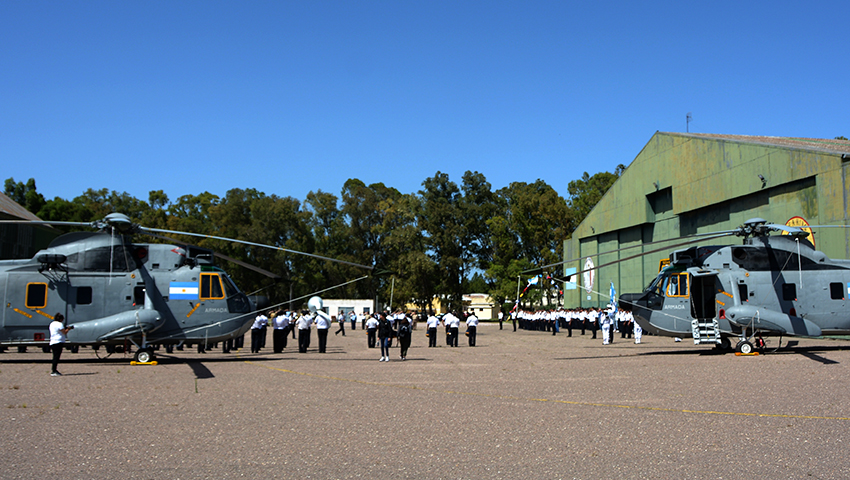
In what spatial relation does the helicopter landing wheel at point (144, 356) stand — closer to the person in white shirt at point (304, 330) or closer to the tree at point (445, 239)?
the person in white shirt at point (304, 330)

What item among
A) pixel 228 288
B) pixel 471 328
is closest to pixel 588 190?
pixel 471 328

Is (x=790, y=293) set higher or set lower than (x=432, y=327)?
higher

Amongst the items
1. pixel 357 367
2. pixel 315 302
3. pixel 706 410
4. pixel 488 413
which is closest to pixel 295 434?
pixel 488 413

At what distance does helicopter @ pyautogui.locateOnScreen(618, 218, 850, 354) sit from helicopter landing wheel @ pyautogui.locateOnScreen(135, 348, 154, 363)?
14.7m

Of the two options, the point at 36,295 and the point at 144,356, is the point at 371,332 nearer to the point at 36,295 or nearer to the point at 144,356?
the point at 144,356

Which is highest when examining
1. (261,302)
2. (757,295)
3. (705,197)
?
(705,197)

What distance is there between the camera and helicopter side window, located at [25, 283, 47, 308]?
16.6 m

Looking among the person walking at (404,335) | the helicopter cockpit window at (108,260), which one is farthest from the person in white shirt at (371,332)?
the helicopter cockpit window at (108,260)

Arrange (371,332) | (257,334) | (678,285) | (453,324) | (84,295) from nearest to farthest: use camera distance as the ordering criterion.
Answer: (84,295) < (678,285) < (257,334) < (453,324) < (371,332)

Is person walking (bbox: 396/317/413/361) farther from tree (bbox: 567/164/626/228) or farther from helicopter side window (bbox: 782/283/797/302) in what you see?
tree (bbox: 567/164/626/228)

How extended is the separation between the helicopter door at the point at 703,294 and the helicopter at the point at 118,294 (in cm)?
1155

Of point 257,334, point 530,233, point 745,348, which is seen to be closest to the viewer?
point 745,348

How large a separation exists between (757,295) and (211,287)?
15921mm

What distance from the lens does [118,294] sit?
17.0m
